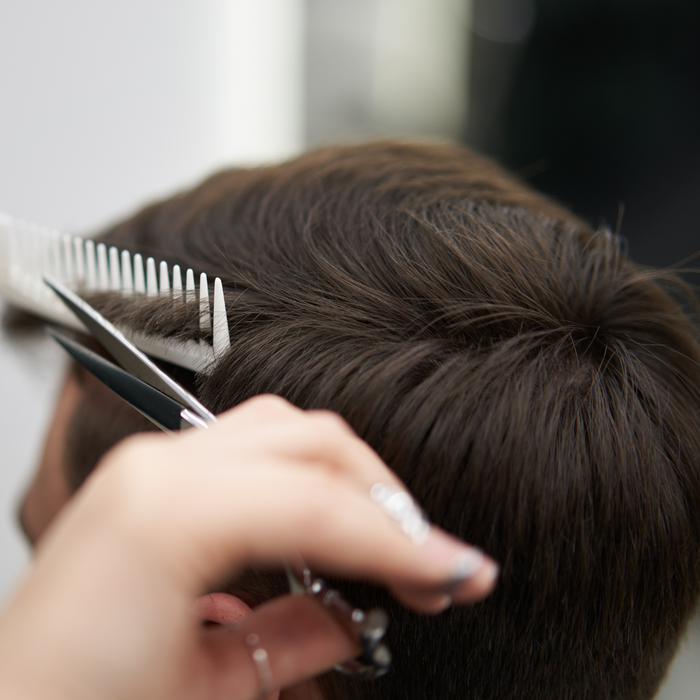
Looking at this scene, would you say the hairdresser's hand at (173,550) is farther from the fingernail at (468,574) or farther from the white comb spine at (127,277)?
the white comb spine at (127,277)

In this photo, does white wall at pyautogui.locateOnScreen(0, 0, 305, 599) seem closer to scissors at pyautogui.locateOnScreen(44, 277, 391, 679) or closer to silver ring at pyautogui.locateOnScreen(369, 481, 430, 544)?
scissors at pyautogui.locateOnScreen(44, 277, 391, 679)

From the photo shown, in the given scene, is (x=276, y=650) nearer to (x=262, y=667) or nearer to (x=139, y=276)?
(x=262, y=667)

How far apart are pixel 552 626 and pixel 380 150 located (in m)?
0.56

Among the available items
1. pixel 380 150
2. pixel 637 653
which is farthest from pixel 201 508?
pixel 380 150

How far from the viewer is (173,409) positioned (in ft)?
1.16

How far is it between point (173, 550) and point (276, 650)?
0.11 metres

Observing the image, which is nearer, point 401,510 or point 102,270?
point 401,510

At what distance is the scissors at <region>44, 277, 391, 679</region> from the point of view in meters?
0.28

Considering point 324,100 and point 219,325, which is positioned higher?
point 324,100

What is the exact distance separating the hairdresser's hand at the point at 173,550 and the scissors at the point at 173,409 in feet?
0.18

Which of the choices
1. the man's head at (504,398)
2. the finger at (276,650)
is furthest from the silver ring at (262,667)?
the man's head at (504,398)

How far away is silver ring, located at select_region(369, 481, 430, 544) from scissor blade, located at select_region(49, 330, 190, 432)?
169 mm

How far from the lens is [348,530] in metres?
0.23

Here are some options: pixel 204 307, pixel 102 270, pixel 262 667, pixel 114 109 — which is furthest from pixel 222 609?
pixel 114 109
